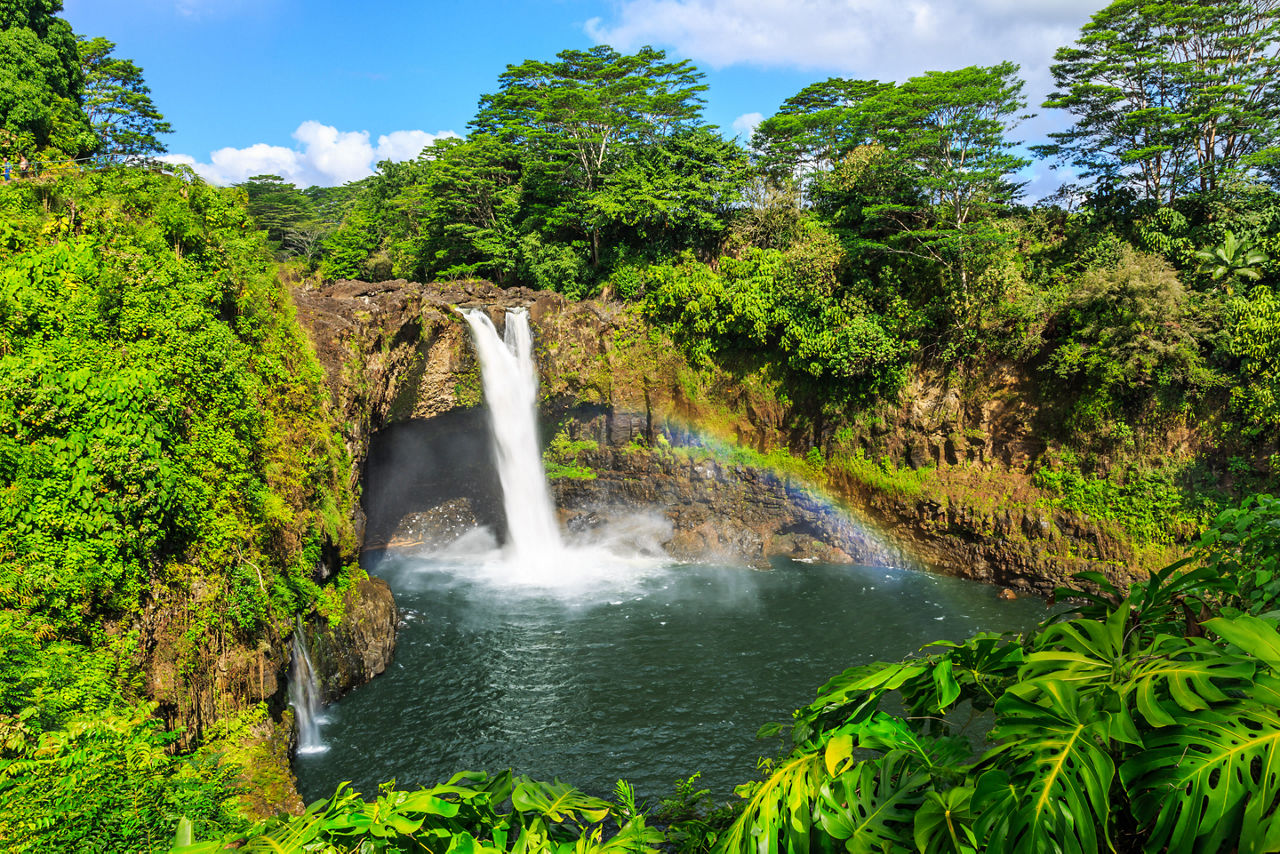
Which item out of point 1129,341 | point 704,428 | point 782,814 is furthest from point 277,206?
point 782,814

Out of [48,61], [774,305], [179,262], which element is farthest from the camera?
[774,305]

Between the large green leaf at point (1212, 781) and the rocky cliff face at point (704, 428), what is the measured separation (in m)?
16.3

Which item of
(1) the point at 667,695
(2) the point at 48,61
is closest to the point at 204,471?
(1) the point at 667,695

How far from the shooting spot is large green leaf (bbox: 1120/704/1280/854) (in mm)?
1607

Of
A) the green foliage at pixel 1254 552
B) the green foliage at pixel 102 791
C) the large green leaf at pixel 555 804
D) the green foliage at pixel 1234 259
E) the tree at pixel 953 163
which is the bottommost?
the green foliage at pixel 102 791

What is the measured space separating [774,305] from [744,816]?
1988 centimetres

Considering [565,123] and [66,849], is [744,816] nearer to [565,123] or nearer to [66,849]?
[66,849]

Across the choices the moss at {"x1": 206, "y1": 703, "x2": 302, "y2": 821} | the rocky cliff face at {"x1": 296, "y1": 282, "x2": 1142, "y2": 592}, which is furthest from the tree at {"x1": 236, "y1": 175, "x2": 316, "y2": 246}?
the moss at {"x1": 206, "y1": 703, "x2": 302, "y2": 821}

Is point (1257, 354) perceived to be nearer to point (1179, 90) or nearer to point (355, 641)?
point (1179, 90)

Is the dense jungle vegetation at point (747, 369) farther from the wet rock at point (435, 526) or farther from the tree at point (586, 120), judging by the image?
the wet rock at point (435, 526)

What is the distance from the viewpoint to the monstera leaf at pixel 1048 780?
1.70 metres

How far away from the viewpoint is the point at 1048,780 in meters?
1.75

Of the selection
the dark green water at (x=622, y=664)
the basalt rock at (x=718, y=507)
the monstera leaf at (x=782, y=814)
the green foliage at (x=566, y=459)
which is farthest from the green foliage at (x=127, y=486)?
the basalt rock at (x=718, y=507)

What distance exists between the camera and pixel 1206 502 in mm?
16188
